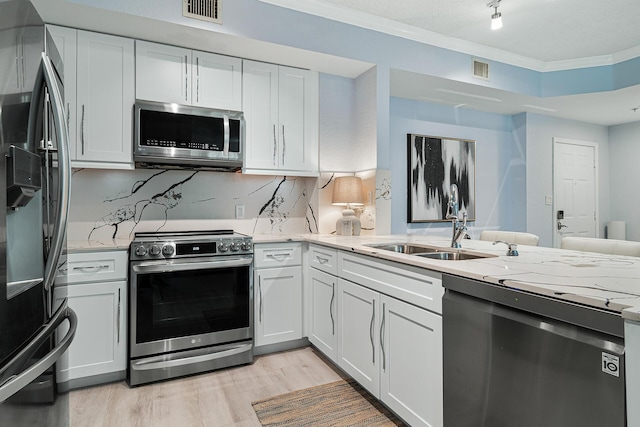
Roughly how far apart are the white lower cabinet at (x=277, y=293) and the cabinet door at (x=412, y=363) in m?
1.12

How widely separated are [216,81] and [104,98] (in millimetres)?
821

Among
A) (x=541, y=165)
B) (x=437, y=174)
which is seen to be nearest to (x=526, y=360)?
(x=437, y=174)

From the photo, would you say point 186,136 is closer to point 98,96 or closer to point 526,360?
point 98,96

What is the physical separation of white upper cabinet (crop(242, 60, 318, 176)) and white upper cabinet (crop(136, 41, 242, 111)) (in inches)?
4.7

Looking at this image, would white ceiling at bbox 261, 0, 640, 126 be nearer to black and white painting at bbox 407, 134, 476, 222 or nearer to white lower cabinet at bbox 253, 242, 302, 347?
black and white painting at bbox 407, 134, 476, 222

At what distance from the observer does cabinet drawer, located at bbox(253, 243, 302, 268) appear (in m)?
2.82

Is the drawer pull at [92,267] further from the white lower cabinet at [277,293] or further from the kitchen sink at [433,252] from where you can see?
the kitchen sink at [433,252]

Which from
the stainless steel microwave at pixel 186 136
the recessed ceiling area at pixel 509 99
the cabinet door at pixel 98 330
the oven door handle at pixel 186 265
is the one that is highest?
the recessed ceiling area at pixel 509 99

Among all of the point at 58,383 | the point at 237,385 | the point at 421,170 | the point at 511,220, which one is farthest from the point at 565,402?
the point at 511,220

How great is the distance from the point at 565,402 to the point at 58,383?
1.67 metres

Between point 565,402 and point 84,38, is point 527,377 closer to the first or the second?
point 565,402

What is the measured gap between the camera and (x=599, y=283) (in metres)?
1.19

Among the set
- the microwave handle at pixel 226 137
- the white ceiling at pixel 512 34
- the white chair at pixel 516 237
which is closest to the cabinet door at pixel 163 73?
the microwave handle at pixel 226 137

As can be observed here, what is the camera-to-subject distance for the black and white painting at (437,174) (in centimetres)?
404
